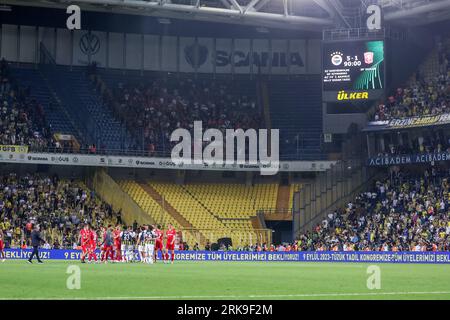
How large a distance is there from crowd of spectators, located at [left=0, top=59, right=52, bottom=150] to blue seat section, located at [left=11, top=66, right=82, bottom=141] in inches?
28.3

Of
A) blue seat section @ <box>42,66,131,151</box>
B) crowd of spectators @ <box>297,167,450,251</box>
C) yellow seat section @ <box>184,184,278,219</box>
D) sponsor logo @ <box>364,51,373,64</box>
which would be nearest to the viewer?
crowd of spectators @ <box>297,167,450,251</box>

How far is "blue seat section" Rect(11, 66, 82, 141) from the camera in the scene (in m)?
65.3

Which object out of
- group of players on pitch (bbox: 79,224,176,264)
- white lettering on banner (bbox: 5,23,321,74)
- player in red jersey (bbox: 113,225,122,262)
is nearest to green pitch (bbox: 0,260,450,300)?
group of players on pitch (bbox: 79,224,176,264)

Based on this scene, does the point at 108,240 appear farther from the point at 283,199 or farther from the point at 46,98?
the point at 283,199

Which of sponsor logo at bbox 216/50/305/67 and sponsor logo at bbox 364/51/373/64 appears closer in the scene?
sponsor logo at bbox 364/51/373/64

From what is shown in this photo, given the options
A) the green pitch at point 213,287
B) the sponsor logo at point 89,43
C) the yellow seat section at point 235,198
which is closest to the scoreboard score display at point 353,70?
the yellow seat section at point 235,198

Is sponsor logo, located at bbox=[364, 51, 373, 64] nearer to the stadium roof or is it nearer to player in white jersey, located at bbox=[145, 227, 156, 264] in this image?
the stadium roof

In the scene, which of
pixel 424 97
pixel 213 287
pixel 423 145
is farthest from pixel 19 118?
pixel 213 287

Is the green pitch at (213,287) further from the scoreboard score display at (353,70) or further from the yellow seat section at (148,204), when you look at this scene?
the yellow seat section at (148,204)

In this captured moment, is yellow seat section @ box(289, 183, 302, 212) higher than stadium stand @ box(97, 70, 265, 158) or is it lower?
lower

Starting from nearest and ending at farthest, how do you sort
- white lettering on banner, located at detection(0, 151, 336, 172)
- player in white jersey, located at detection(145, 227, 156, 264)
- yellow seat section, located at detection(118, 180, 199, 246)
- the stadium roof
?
player in white jersey, located at detection(145, 227, 156, 264) < the stadium roof < white lettering on banner, located at detection(0, 151, 336, 172) < yellow seat section, located at detection(118, 180, 199, 246)

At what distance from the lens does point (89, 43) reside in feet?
239

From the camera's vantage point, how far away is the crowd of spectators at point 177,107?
68.4m

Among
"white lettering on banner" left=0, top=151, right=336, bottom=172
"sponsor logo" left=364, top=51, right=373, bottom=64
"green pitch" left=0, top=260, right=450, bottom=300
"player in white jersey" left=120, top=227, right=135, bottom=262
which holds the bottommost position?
"green pitch" left=0, top=260, right=450, bottom=300
